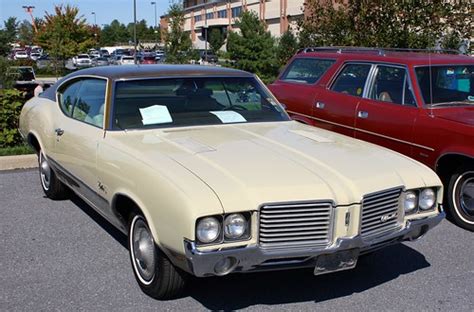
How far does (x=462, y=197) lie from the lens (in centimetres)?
531

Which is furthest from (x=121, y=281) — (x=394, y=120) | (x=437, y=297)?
(x=394, y=120)

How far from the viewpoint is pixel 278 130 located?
A: 4.53m

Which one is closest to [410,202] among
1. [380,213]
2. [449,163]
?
[380,213]

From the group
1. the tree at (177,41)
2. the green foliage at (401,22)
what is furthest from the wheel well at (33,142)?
the tree at (177,41)

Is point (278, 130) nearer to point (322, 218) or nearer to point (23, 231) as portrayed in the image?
point (322, 218)

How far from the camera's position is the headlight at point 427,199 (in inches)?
147

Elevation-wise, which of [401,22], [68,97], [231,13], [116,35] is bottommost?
[68,97]

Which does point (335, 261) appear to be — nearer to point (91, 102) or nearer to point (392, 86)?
point (91, 102)

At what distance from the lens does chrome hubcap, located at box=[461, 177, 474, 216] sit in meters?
5.23

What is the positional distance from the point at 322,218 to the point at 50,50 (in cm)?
3841

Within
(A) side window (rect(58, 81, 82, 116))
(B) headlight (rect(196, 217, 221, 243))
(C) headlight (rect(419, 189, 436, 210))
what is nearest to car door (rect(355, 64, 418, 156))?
(C) headlight (rect(419, 189, 436, 210))

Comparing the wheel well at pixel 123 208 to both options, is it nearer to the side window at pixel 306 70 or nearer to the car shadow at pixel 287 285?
the car shadow at pixel 287 285

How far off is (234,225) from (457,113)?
11.1 ft

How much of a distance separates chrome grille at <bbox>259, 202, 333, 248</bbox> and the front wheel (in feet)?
8.53
